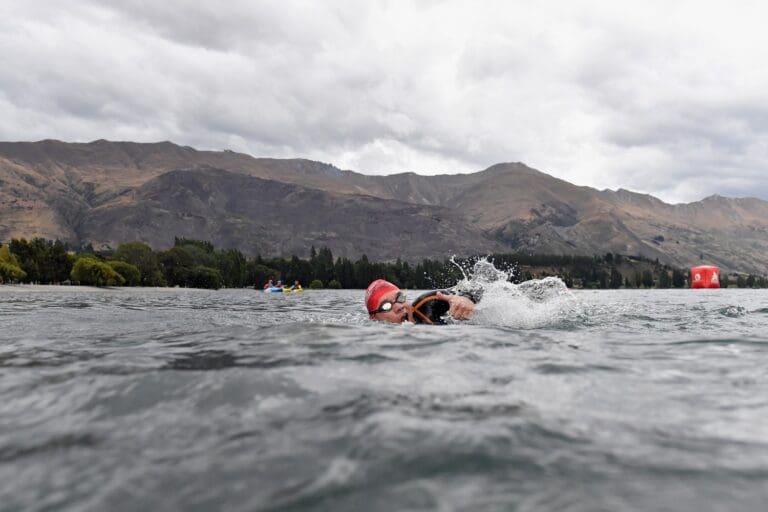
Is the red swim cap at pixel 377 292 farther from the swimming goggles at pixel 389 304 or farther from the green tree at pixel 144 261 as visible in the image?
the green tree at pixel 144 261

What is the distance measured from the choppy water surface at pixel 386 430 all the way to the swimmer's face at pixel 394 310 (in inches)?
277

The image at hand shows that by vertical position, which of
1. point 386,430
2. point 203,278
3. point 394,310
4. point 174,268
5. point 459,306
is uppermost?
Answer: point 174,268

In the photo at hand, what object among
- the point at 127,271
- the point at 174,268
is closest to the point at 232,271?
the point at 174,268

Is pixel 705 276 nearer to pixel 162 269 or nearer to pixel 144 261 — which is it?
pixel 162 269

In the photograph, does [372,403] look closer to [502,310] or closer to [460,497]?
[460,497]

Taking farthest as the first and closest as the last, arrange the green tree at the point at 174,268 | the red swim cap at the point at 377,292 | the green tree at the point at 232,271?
1. the green tree at the point at 232,271
2. the green tree at the point at 174,268
3. the red swim cap at the point at 377,292

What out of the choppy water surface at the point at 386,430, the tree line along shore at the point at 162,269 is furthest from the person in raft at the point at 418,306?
the tree line along shore at the point at 162,269

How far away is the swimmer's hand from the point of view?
54.4 feet

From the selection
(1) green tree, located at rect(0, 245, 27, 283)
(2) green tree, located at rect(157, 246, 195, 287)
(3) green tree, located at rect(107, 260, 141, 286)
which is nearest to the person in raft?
(1) green tree, located at rect(0, 245, 27, 283)

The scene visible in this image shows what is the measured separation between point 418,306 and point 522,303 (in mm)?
4778

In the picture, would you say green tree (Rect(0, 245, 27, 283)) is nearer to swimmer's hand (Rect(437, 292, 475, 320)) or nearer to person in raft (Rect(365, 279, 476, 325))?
person in raft (Rect(365, 279, 476, 325))

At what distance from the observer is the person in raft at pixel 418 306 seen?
1612 cm

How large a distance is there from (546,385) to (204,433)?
4.11 metres

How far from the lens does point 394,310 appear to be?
1698 centimetres
